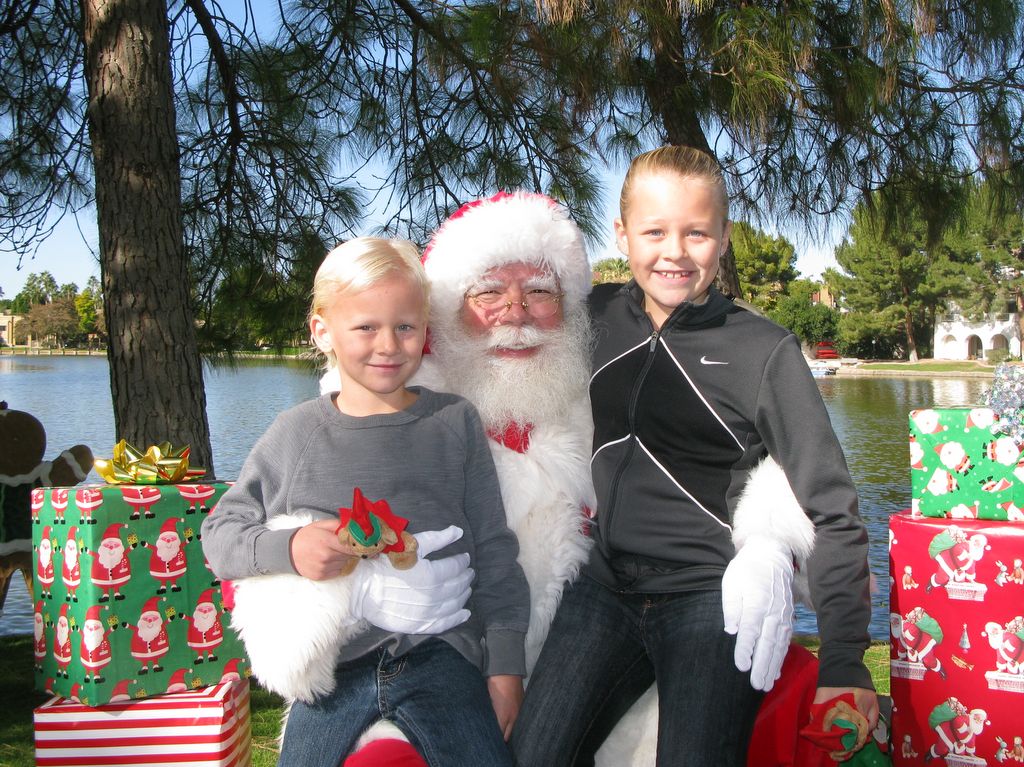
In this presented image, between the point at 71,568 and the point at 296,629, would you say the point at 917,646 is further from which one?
the point at 71,568

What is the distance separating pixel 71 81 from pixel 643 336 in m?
3.66

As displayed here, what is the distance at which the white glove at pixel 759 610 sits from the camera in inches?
65.3

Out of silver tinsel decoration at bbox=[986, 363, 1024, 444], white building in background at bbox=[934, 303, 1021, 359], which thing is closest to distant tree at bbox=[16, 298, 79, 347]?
white building in background at bbox=[934, 303, 1021, 359]

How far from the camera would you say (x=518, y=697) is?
1.75 m

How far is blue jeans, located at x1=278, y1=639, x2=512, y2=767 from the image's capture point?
1560 mm

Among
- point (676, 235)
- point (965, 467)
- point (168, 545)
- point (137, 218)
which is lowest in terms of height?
point (168, 545)

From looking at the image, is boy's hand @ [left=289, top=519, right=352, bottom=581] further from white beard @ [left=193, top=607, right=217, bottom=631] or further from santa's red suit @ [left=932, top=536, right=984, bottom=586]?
santa's red suit @ [left=932, top=536, right=984, bottom=586]

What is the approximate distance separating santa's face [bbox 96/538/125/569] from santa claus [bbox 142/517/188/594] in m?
0.05

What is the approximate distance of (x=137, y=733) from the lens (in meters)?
2.04

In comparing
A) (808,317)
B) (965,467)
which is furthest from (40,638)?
(808,317)

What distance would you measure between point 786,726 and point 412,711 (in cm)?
76

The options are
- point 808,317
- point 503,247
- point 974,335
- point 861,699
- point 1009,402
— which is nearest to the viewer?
point 861,699

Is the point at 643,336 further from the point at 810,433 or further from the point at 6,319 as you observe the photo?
the point at 6,319

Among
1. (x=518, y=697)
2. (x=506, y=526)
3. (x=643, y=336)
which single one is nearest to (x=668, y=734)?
(x=518, y=697)
